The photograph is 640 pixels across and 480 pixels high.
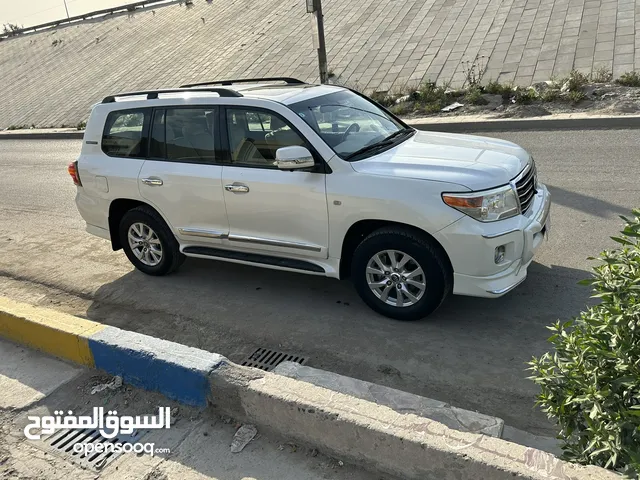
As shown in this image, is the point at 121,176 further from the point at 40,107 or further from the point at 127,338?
the point at 40,107

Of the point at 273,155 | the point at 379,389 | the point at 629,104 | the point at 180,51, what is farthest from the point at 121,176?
the point at 180,51

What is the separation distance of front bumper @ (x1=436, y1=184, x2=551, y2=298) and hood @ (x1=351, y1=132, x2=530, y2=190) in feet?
1.02

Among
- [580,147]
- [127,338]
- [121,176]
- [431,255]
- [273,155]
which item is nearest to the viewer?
[127,338]

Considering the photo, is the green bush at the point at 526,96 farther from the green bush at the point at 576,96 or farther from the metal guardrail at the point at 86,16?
the metal guardrail at the point at 86,16

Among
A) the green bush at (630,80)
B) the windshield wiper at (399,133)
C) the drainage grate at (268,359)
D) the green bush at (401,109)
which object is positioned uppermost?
the windshield wiper at (399,133)

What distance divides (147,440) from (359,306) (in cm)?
221

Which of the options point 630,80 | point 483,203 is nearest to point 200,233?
point 483,203

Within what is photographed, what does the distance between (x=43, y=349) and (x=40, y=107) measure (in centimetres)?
2194

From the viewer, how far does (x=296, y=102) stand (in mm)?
4949

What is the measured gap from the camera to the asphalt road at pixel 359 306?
394cm

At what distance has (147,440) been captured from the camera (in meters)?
3.30

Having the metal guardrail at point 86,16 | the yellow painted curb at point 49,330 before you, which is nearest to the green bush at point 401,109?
the yellow painted curb at point 49,330

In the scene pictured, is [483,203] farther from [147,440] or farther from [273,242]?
[147,440]

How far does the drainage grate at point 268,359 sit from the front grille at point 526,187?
2075 mm
